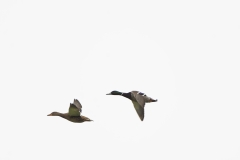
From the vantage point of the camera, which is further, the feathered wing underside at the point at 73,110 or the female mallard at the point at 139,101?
the female mallard at the point at 139,101

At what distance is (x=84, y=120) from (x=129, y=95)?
241cm

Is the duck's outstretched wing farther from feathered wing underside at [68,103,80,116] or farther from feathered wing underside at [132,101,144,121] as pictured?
feathered wing underside at [68,103,80,116]

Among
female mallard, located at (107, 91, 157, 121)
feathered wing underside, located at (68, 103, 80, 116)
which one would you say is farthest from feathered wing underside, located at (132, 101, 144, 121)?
feathered wing underside, located at (68, 103, 80, 116)

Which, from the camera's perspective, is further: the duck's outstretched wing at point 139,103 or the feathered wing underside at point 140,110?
the duck's outstretched wing at point 139,103

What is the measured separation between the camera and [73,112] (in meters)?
24.7

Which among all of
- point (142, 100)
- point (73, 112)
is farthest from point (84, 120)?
point (142, 100)

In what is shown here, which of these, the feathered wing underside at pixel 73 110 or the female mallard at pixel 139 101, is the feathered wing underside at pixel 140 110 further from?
the feathered wing underside at pixel 73 110

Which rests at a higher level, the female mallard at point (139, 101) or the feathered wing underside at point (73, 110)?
the female mallard at point (139, 101)

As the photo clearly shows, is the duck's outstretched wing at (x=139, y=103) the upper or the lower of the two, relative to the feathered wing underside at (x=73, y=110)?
upper

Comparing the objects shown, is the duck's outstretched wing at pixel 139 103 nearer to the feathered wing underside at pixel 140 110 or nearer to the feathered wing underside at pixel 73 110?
the feathered wing underside at pixel 140 110

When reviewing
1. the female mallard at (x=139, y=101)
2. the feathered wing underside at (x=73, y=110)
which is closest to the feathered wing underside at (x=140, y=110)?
the female mallard at (x=139, y=101)

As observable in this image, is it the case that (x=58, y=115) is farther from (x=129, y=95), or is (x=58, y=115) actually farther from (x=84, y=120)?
(x=129, y=95)

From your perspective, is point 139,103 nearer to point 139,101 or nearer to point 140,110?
point 139,101

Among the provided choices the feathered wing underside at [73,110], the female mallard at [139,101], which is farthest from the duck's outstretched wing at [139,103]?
the feathered wing underside at [73,110]
